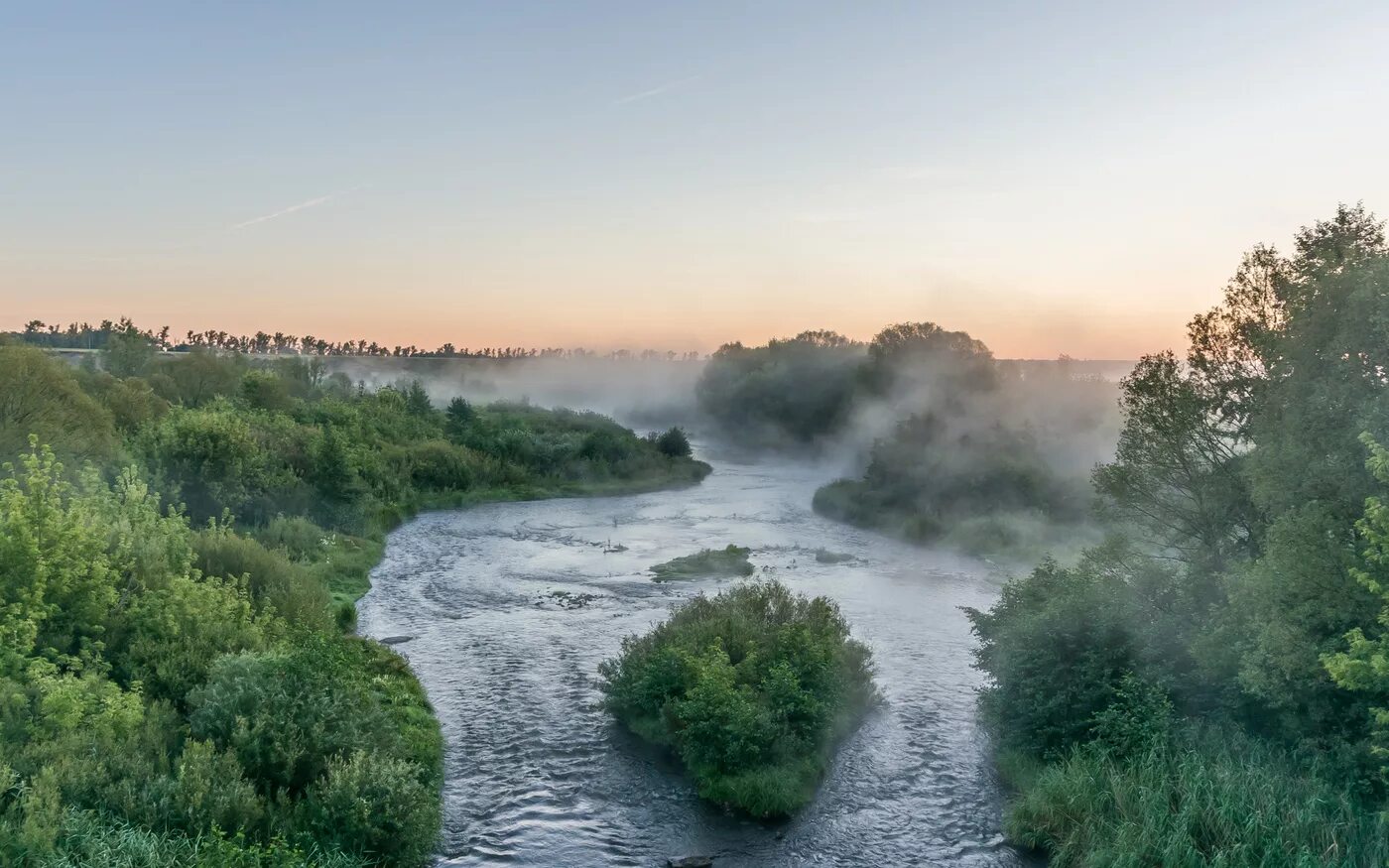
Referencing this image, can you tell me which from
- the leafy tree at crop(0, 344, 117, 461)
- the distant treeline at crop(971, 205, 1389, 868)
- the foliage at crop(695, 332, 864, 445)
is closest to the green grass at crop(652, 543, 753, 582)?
the distant treeline at crop(971, 205, 1389, 868)

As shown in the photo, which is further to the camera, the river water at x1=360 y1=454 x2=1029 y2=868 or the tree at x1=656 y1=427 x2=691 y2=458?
the tree at x1=656 y1=427 x2=691 y2=458

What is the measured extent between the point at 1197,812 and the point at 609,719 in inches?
671

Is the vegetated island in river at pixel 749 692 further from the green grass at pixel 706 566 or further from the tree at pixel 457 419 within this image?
the tree at pixel 457 419

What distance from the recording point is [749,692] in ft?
84.1

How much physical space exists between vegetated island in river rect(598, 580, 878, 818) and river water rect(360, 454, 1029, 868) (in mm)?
707

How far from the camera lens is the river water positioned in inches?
843

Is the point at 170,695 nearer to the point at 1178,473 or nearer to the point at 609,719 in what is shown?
the point at 609,719

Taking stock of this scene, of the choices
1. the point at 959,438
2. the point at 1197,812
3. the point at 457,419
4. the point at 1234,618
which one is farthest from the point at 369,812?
the point at 457,419

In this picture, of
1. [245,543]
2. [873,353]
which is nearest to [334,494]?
[245,543]

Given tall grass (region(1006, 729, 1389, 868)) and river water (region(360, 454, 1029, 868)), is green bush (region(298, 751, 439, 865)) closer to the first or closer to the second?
river water (region(360, 454, 1029, 868))

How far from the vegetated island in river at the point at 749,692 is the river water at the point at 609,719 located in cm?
71

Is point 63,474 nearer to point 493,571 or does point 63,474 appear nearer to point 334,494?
point 493,571

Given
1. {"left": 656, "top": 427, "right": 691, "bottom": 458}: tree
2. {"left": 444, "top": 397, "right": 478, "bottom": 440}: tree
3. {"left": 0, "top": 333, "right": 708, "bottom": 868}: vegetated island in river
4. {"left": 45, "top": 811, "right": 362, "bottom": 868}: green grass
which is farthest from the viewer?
{"left": 656, "top": 427, "right": 691, "bottom": 458}: tree

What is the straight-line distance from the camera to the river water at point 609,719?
2142cm
